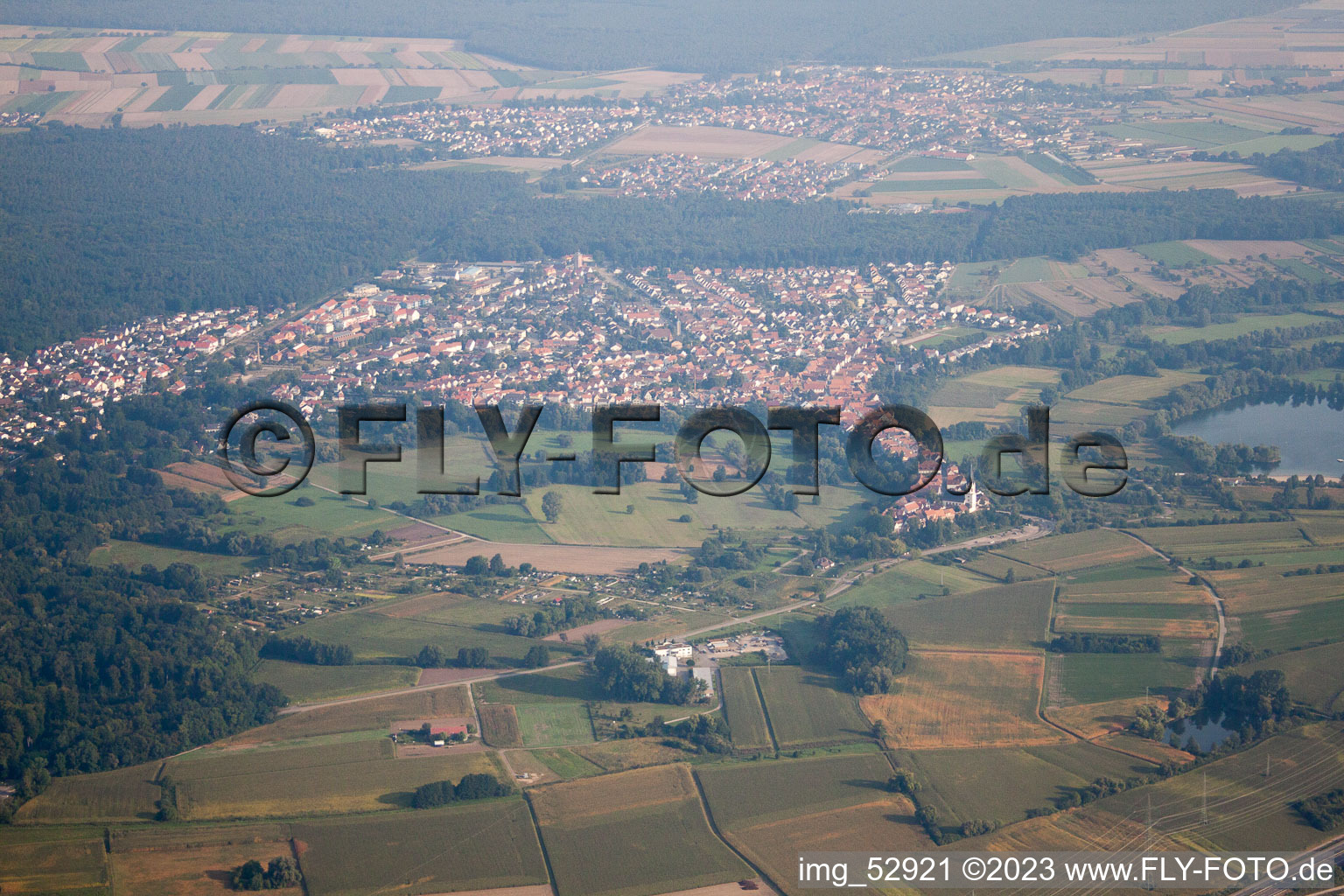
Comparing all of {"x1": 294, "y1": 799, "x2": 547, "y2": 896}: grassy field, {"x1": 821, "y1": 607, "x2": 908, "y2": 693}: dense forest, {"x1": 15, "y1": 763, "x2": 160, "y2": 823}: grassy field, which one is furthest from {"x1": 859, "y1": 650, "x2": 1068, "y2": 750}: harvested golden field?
{"x1": 15, "y1": 763, "x2": 160, "y2": 823}: grassy field

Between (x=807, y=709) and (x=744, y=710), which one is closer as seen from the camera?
(x=744, y=710)

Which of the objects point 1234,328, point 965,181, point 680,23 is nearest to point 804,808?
point 1234,328

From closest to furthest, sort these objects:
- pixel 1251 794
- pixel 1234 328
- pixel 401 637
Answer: pixel 1251 794 < pixel 401 637 < pixel 1234 328

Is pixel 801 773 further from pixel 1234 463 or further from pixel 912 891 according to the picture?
pixel 1234 463

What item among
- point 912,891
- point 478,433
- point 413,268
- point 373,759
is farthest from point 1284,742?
point 413,268

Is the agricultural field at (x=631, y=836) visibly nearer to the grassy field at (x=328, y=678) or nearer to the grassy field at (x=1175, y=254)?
the grassy field at (x=328, y=678)

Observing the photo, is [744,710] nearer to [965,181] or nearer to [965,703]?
[965,703]

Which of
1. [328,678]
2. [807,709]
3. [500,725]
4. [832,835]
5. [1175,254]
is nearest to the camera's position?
[832,835]

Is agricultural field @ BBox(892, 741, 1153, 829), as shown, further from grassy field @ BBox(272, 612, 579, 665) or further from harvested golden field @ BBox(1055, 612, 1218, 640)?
grassy field @ BBox(272, 612, 579, 665)
